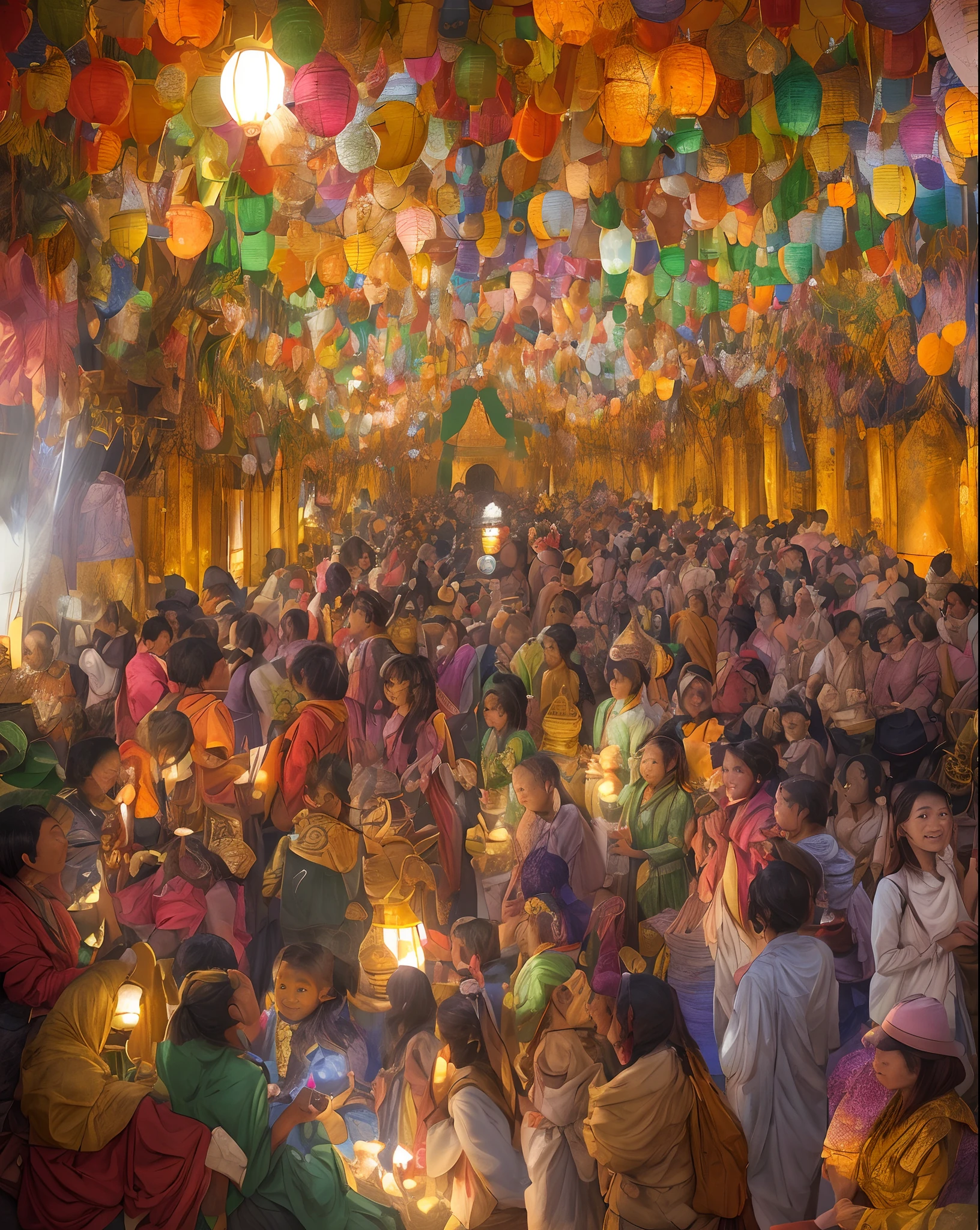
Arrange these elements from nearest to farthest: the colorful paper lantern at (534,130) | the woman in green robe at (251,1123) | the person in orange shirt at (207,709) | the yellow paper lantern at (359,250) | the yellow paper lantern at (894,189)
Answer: the woman in green robe at (251,1123) → the yellow paper lantern at (894,189) → the colorful paper lantern at (534,130) → the person in orange shirt at (207,709) → the yellow paper lantern at (359,250)

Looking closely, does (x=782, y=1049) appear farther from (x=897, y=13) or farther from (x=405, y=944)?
(x=897, y=13)

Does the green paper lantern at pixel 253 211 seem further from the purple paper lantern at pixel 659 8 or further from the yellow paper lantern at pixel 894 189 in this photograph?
the yellow paper lantern at pixel 894 189

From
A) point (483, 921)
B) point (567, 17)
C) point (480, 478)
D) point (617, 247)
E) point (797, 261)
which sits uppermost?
point (567, 17)

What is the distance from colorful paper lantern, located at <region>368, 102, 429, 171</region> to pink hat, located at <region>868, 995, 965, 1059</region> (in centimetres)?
378

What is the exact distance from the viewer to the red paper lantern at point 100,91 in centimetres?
374

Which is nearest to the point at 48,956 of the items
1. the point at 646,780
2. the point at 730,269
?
the point at 646,780

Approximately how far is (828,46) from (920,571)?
2.10 meters

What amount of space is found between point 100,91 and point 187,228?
1.87 feet

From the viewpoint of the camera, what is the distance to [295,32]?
3.60 metres

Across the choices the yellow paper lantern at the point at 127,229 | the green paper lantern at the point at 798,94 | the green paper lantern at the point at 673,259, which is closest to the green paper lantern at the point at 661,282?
the green paper lantern at the point at 673,259

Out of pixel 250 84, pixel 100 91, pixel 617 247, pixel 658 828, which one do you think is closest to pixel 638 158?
pixel 617 247

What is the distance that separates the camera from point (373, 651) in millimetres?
4449

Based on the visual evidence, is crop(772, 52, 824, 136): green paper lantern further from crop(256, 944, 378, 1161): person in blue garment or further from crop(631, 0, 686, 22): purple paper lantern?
crop(256, 944, 378, 1161): person in blue garment

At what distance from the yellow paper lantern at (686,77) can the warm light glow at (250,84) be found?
142 cm
